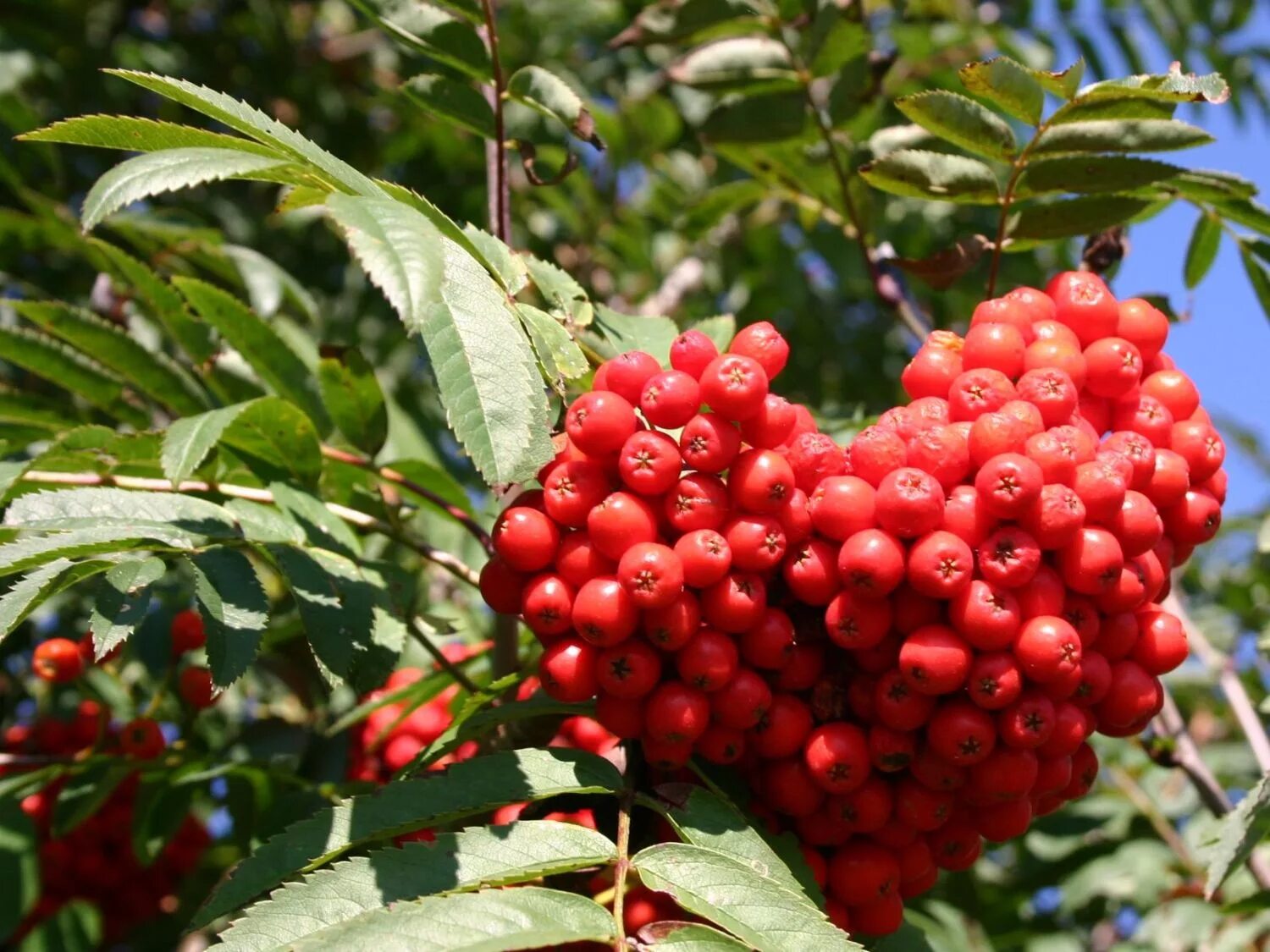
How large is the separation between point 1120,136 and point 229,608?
5.56 ft

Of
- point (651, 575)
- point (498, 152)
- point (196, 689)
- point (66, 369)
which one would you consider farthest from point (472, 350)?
point (196, 689)

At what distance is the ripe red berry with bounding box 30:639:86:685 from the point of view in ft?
9.11

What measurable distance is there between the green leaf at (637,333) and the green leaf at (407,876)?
858 mm

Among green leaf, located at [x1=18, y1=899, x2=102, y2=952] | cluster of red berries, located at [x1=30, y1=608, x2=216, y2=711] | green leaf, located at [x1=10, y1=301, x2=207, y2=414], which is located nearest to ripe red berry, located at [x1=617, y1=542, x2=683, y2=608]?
Result: green leaf, located at [x1=10, y1=301, x2=207, y2=414]

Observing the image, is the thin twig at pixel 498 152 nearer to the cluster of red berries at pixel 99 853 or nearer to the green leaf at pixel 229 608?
the green leaf at pixel 229 608

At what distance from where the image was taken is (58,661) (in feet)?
9.11

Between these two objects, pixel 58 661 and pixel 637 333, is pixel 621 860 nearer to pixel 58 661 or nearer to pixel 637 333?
pixel 637 333

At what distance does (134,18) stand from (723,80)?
3.57 m

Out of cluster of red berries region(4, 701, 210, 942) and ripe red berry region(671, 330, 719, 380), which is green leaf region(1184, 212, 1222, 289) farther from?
cluster of red berries region(4, 701, 210, 942)

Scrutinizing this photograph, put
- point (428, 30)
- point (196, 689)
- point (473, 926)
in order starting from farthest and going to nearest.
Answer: point (196, 689)
point (428, 30)
point (473, 926)

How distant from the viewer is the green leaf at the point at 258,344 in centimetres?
241

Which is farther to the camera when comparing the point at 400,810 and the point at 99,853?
the point at 99,853

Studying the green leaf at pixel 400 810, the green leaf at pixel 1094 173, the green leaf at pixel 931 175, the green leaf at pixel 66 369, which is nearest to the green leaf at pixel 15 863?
the green leaf at pixel 66 369

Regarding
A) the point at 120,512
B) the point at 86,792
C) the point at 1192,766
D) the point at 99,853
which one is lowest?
the point at 99,853
